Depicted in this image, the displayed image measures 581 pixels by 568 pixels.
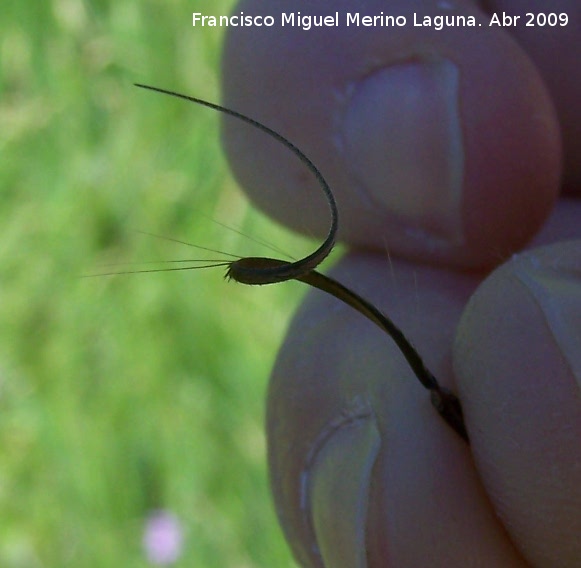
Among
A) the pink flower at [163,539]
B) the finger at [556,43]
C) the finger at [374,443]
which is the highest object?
the finger at [556,43]

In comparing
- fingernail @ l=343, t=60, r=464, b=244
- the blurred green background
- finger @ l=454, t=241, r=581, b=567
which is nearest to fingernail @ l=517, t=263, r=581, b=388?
finger @ l=454, t=241, r=581, b=567

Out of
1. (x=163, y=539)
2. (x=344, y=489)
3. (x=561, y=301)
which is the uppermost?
(x=561, y=301)

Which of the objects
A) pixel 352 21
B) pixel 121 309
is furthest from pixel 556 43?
pixel 121 309

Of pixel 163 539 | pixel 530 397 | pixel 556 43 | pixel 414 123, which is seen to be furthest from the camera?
pixel 163 539

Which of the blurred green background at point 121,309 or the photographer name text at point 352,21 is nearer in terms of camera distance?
the photographer name text at point 352,21

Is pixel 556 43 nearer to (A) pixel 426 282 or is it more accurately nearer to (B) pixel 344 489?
(A) pixel 426 282

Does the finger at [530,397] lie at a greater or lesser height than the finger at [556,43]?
lesser

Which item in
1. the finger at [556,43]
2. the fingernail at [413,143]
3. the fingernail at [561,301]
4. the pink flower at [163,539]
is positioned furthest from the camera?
the pink flower at [163,539]

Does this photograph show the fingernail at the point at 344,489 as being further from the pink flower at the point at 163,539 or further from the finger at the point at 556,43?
the pink flower at the point at 163,539

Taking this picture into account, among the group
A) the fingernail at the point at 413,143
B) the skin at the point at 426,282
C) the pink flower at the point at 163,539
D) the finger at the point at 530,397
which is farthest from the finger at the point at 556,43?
the pink flower at the point at 163,539
